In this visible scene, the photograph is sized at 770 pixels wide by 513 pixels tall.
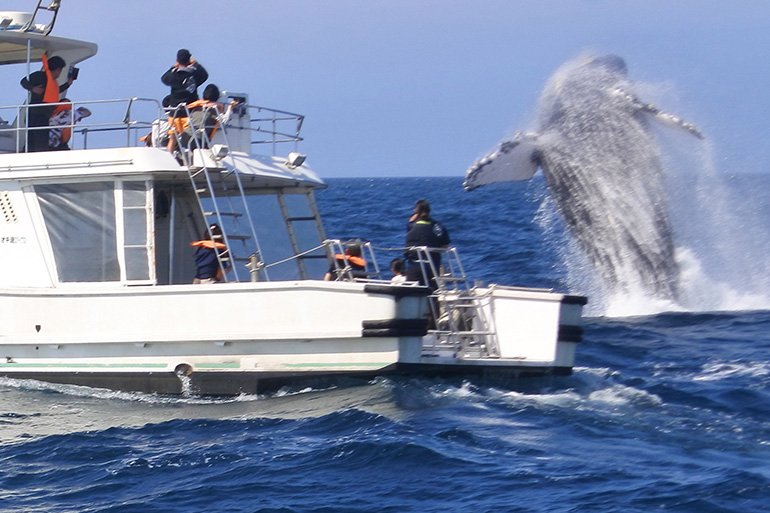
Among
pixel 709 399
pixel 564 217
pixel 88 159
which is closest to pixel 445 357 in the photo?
pixel 709 399

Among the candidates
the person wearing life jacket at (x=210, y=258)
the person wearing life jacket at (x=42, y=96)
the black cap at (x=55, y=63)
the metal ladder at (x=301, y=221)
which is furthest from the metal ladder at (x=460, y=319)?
the black cap at (x=55, y=63)

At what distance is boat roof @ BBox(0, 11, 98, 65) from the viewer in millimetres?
13237

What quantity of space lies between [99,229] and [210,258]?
128 centimetres

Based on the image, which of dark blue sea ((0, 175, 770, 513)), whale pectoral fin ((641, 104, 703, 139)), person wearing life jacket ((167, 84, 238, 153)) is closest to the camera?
dark blue sea ((0, 175, 770, 513))

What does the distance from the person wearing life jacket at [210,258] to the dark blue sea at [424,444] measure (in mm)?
1307

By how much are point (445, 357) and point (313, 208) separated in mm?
3287

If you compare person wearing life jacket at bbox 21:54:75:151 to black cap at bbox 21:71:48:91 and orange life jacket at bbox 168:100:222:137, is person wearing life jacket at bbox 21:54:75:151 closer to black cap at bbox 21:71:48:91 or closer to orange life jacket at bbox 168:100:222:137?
black cap at bbox 21:71:48:91

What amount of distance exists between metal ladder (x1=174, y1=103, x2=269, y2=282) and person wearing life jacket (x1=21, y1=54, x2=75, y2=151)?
189 centimetres

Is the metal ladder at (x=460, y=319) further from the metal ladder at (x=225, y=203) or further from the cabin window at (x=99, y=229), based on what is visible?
the cabin window at (x=99, y=229)

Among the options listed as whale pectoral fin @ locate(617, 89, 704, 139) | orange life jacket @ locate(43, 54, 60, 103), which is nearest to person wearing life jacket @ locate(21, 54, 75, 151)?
orange life jacket @ locate(43, 54, 60, 103)

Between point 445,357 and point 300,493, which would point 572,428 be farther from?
point 300,493

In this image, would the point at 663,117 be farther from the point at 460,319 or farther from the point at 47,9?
the point at 47,9

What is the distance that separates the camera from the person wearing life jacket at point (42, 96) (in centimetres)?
1274

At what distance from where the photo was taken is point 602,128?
18.0 m
